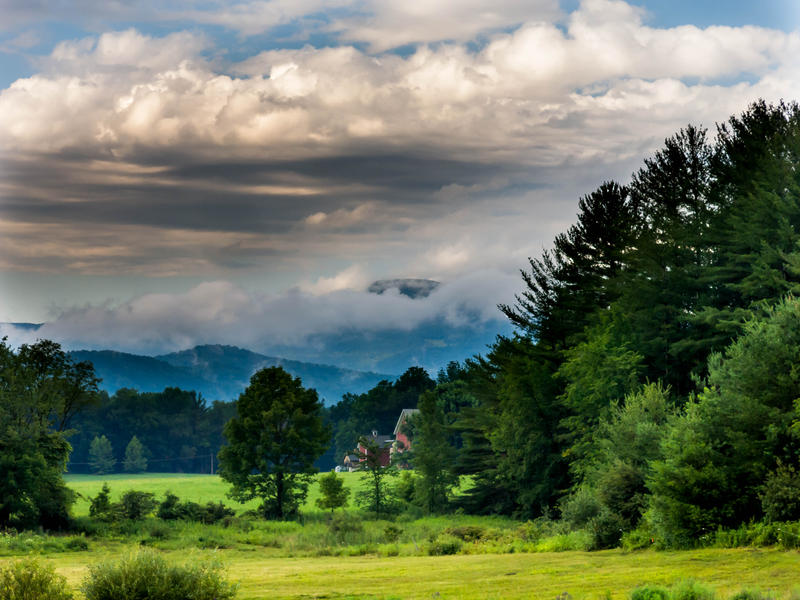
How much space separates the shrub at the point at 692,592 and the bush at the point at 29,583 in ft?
38.7

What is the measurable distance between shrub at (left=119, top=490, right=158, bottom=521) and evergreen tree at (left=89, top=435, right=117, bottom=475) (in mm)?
98601

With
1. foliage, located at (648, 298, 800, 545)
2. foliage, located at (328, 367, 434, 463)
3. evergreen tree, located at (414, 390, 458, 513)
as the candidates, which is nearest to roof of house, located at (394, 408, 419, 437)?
foliage, located at (328, 367, 434, 463)

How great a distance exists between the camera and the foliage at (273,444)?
62.9 metres

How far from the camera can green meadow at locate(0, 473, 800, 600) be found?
1855 cm

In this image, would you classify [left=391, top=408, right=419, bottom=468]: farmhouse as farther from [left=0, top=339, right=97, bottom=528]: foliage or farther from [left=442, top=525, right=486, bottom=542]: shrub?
[left=442, top=525, right=486, bottom=542]: shrub

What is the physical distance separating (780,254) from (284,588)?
25292 mm

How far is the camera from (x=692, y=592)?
15.8m

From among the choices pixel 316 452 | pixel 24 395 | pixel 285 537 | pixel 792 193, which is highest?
pixel 792 193

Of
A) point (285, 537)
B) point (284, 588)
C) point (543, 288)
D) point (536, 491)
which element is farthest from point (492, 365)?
point (284, 588)

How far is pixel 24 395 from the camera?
52.7 m

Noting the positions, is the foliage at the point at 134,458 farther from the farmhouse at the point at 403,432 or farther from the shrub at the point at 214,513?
the shrub at the point at 214,513

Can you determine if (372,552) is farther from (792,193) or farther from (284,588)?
(792,193)

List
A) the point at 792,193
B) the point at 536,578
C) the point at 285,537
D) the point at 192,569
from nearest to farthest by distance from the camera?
the point at 192,569
the point at 536,578
the point at 792,193
the point at 285,537

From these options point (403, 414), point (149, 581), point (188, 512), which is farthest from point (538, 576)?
point (403, 414)
